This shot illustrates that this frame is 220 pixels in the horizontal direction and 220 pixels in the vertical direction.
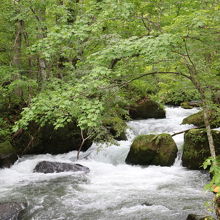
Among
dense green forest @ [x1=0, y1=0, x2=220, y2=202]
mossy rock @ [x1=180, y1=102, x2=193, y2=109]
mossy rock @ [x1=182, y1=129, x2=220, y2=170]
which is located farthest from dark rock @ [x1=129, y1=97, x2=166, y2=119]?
dense green forest @ [x1=0, y1=0, x2=220, y2=202]

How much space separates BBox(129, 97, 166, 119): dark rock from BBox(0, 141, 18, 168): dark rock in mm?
8313

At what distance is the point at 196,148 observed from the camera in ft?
32.6

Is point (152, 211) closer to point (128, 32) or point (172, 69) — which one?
point (172, 69)

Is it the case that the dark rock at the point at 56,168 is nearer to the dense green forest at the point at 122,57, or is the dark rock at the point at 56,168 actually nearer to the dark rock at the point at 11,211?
the dense green forest at the point at 122,57

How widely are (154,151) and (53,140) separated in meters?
4.98

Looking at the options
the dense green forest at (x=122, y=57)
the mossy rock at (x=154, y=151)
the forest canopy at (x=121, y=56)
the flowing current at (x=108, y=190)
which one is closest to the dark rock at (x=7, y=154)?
the flowing current at (x=108, y=190)

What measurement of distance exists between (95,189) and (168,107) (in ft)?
43.1

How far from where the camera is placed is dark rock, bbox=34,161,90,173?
1016 cm

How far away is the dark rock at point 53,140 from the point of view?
1262 cm

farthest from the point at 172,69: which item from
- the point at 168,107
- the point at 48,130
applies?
the point at 168,107

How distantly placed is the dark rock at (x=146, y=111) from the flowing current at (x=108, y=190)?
5.54 meters

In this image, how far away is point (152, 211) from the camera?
21.5 ft

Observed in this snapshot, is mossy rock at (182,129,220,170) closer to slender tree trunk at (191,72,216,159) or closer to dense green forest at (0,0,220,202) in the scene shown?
dense green forest at (0,0,220,202)

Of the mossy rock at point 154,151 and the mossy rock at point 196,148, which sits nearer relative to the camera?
the mossy rock at point 196,148
